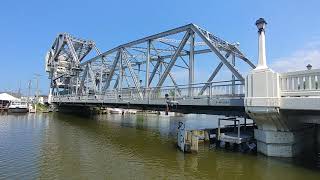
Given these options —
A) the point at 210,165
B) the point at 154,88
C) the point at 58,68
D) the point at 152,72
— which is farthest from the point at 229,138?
the point at 58,68

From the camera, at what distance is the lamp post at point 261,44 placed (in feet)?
66.3

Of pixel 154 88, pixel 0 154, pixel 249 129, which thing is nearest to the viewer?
pixel 0 154

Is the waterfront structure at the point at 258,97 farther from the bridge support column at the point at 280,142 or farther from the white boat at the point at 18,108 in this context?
Result: the white boat at the point at 18,108

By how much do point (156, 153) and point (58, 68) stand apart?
77641 millimetres

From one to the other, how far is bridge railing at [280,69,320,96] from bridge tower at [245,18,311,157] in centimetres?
42

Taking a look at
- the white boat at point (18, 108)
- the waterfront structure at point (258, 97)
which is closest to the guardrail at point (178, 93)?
the waterfront structure at point (258, 97)

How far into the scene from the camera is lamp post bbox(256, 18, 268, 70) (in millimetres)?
20219

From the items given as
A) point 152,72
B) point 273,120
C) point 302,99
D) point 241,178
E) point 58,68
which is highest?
point 58,68

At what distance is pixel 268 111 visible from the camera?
19281mm

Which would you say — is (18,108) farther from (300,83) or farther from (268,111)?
(300,83)

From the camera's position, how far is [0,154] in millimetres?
22766

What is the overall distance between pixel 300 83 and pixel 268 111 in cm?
251

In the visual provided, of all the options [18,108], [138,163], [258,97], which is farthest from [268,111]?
[18,108]

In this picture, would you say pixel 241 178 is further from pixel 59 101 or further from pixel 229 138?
pixel 59 101
